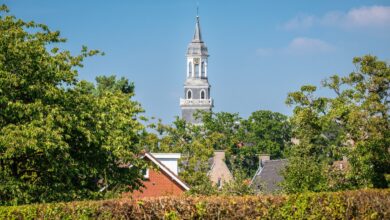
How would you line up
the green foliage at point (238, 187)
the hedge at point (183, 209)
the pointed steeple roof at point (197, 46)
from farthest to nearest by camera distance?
1. the pointed steeple roof at point (197, 46)
2. the green foliage at point (238, 187)
3. the hedge at point (183, 209)

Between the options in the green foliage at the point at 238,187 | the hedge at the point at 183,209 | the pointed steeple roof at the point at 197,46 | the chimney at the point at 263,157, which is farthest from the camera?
the pointed steeple roof at the point at 197,46

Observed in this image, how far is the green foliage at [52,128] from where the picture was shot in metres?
25.8

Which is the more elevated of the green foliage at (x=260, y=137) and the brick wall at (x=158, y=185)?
the green foliage at (x=260, y=137)

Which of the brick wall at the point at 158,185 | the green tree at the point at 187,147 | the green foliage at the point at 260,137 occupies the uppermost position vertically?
the green foliage at the point at 260,137

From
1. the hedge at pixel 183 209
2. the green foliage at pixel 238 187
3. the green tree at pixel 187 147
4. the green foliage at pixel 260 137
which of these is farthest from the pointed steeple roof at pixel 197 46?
the hedge at pixel 183 209

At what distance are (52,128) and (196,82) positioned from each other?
13331cm

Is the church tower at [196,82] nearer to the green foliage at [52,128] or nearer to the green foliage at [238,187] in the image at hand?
the green foliage at [238,187]

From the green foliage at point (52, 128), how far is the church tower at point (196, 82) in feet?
406

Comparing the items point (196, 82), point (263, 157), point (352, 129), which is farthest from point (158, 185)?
point (196, 82)

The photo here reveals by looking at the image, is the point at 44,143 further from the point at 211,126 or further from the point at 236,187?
the point at 211,126

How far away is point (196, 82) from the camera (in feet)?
523

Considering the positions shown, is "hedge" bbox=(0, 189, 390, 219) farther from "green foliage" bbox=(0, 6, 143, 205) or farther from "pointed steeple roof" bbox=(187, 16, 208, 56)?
"pointed steeple roof" bbox=(187, 16, 208, 56)

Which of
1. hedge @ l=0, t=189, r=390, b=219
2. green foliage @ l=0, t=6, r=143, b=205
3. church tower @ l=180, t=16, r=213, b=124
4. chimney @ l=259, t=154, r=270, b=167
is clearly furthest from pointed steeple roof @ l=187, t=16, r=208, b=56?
hedge @ l=0, t=189, r=390, b=219

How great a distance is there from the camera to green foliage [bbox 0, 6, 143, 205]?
25.8 metres
